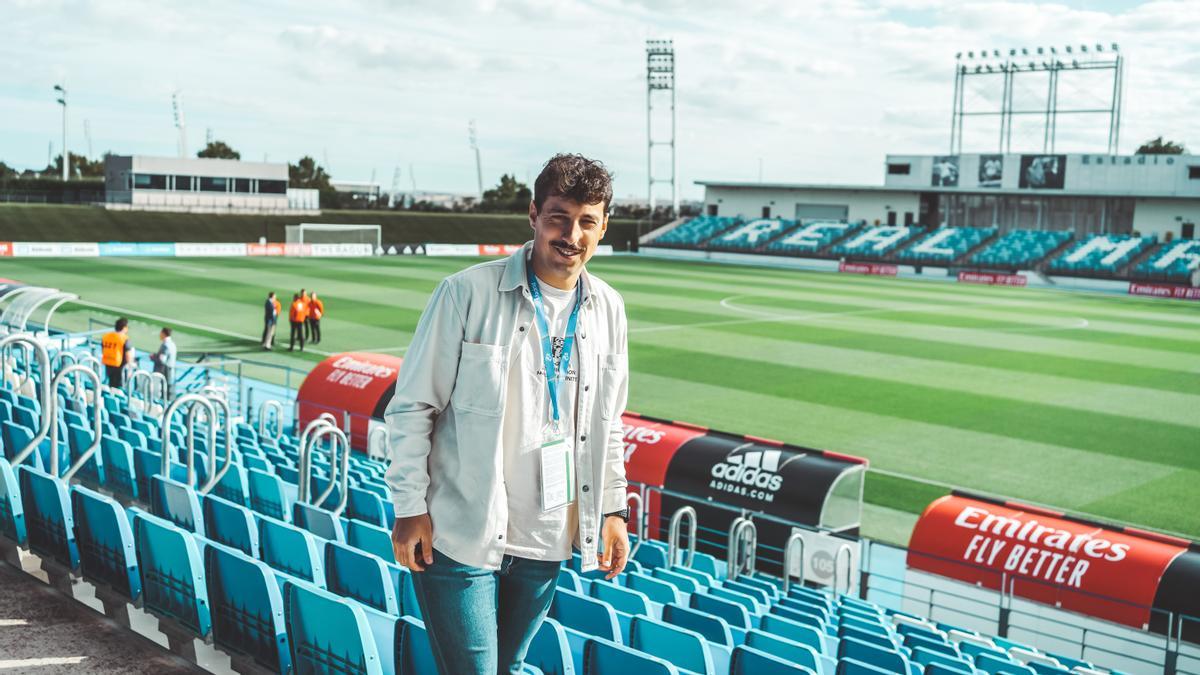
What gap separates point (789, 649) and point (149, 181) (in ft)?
248

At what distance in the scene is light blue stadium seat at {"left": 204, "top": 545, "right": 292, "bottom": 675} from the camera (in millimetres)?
4512

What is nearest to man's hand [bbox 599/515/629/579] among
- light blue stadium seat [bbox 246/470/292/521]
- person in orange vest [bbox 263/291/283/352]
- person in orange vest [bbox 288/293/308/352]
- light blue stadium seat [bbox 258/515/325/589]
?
light blue stadium seat [bbox 258/515/325/589]

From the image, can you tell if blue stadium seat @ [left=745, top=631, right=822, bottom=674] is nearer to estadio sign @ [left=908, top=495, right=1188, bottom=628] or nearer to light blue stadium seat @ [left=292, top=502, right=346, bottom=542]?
light blue stadium seat @ [left=292, top=502, right=346, bottom=542]

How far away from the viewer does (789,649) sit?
578 centimetres

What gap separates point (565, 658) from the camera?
4426 millimetres

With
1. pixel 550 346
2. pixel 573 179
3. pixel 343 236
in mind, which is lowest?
pixel 343 236

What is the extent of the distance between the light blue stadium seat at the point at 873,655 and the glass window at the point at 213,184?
76198 millimetres

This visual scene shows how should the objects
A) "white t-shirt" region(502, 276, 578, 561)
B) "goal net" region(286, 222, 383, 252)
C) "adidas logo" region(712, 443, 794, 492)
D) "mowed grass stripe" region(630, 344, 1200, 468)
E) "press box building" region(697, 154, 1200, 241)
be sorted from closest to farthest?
"white t-shirt" region(502, 276, 578, 561), "adidas logo" region(712, 443, 794, 492), "mowed grass stripe" region(630, 344, 1200, 468), "press box building" region(697, 154, 1200, 241), "goal net" region(286, 222, 383, 252)

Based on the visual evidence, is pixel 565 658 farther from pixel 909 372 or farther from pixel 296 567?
pixel 909 372

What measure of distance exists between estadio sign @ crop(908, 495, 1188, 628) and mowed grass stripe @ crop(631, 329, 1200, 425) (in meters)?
13.0

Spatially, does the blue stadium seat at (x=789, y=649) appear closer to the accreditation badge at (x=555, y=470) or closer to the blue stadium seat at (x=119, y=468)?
the accreditation badge at (x=555, y=470)

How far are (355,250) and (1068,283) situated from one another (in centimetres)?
4250

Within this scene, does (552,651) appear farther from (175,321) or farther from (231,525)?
(175,321)

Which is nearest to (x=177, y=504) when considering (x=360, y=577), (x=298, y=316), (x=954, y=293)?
(x=360, y=577)
